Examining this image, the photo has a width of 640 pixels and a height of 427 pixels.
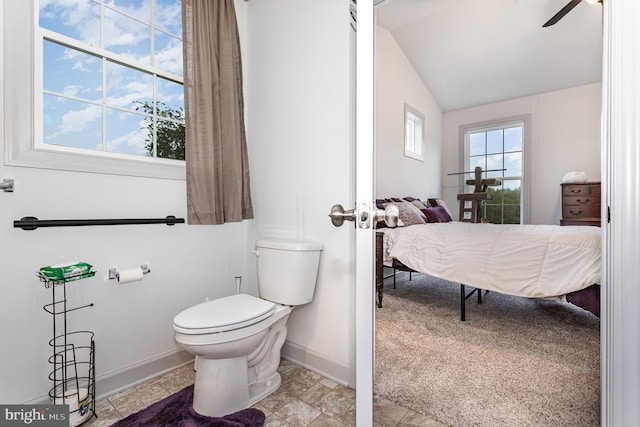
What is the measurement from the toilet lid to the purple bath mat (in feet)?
1.41

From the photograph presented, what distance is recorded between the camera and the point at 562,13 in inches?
42.7

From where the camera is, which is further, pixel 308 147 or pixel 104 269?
pixel 308 147

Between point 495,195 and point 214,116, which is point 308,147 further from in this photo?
point 495,195

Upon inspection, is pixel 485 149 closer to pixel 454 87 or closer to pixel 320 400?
pixel 454 87

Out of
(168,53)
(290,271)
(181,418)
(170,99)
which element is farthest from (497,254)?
(168,53)

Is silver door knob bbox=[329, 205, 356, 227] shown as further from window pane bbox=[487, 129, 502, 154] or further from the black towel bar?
the black towel bar

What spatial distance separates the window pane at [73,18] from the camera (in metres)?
1.46

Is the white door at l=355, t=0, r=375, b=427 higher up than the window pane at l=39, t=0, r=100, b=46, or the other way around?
the window pane at l=39, t=0, r=100, b=46

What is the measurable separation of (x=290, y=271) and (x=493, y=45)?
1422mm

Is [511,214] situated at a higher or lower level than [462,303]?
higher

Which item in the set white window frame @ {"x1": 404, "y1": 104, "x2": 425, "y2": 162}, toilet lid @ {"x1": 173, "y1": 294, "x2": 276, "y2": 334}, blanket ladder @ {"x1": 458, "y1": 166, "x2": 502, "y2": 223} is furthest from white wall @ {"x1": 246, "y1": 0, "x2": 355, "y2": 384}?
blanket ladder @ {"x1": 458, "y1": 166, "x2": 502, "y2": 223}

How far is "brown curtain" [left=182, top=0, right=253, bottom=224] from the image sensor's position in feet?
5.88

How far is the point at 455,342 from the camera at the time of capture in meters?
1.40

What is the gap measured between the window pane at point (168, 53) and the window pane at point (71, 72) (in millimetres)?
337
